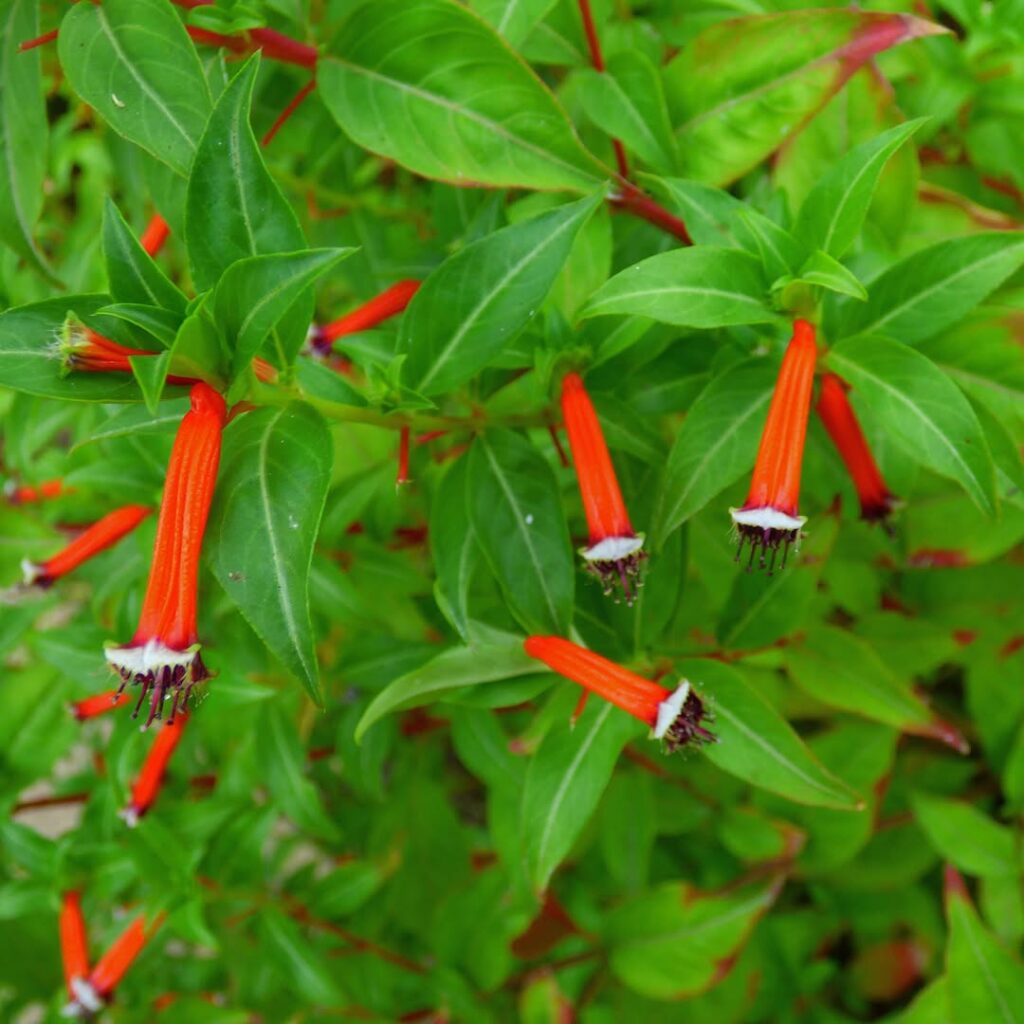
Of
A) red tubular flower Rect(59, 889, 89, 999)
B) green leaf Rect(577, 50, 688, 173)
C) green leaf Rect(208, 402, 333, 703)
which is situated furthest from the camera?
red tubular flower Rect(59, 889, 89, 999)

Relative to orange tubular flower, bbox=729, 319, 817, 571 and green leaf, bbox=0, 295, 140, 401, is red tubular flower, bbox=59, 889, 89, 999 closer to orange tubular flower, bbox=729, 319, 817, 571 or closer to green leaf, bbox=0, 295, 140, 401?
green leaf, bbox=0, 295, 140, 401

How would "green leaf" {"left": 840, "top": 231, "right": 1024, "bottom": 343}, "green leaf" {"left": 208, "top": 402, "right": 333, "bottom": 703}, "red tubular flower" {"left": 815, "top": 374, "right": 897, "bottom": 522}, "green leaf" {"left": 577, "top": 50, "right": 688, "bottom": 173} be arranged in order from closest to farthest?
"green leaf" {"left": 208, "top": 402, "right": 333, "bottom": 703} → "green leaf" {"left": 840, "top": 231, "right": 1024, "bottom": 343} → "red tubular flower" {"left": 815, "top": 374, "right": 897, "bottom": 522} → "green leaf" {"left": 577, "top": 50, "right": 688, "bottom": 173}

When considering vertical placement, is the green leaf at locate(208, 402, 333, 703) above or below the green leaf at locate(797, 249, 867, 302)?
below

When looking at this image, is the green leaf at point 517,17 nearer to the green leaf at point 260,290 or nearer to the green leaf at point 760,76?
the green leaf at point 760,76

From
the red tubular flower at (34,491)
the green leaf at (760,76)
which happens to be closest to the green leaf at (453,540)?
the green leaf at (760,76)

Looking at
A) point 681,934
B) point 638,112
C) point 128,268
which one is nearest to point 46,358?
point 128,268

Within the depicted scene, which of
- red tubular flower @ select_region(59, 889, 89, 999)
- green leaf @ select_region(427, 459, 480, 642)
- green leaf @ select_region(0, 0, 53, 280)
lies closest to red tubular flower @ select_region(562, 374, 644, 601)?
green leaf @ select_region(427, 459, 480, 642)
